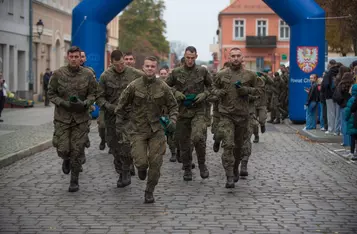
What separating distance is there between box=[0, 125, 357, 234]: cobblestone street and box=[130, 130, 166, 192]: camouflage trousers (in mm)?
345

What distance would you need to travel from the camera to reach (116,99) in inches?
419

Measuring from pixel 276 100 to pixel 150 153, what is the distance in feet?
53.7

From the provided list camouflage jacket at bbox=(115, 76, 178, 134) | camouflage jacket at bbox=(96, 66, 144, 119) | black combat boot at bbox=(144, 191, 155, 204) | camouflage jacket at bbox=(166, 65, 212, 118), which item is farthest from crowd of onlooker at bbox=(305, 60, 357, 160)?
black combat boot at bbox=(144, 191, 155, 204)

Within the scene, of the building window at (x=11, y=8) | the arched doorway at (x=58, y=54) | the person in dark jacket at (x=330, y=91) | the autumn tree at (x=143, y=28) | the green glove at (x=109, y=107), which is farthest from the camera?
the autumn tree at (x=143, y=28)

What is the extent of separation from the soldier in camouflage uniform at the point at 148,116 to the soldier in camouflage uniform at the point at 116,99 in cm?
123

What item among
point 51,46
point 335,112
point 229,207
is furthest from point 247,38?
point 229,207

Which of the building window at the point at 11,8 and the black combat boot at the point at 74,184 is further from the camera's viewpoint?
the building window at the point at 11,8

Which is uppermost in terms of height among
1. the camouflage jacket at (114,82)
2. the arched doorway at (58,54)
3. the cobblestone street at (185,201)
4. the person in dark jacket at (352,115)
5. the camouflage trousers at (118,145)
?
the arched doorway at (58,54)

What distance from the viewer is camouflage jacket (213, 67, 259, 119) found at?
10117 mm

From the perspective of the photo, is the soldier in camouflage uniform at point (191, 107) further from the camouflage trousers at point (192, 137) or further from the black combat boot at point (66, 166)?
the black combat boot at point (66, 166)

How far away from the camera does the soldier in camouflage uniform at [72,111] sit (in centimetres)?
981

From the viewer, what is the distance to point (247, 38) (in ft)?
232

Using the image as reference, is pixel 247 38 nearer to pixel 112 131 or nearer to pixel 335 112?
pixel 335 112

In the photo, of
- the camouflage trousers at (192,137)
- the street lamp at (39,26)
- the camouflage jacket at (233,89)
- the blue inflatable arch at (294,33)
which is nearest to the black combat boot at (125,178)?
the camouflage trousers at (192,137)
